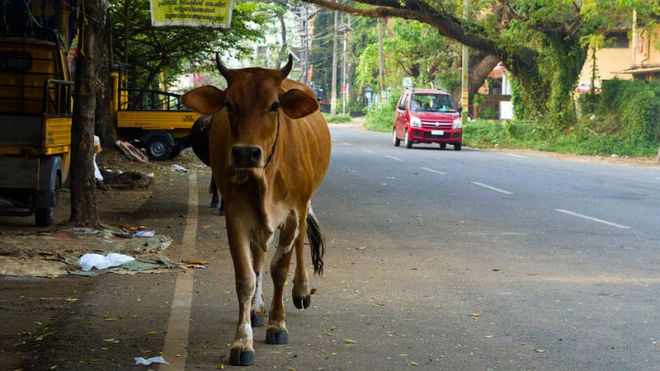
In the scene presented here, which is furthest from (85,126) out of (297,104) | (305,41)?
(305,41)

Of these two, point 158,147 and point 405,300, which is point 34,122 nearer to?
point 405,300

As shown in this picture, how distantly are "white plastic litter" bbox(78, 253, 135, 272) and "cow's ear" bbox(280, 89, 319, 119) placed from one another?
3652 mm

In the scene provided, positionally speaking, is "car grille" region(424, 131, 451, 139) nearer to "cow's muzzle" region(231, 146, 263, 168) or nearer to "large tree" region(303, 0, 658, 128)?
"large tree" region(303, 0, 658, 128)

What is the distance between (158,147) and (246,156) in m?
18.7

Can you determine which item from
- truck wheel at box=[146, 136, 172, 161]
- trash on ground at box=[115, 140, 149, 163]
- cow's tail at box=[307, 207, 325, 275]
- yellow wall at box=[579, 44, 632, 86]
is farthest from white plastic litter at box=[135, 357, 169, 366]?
yellow wall at box=[579, 44, 632, 86]

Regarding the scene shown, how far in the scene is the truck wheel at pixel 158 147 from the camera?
23.9 m

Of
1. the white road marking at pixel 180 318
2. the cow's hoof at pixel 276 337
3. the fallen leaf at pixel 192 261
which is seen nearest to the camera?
the white road marking at pixel 180 318

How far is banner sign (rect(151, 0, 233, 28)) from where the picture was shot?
57.7 ft

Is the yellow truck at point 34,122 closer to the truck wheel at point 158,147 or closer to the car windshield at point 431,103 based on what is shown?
the truck wheel at point 158,147

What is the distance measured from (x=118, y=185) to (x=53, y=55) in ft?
14.8

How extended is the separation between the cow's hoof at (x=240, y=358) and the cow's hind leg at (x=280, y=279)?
0.58m

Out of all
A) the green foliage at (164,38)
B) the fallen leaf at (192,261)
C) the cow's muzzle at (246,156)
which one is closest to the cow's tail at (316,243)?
the fallen leaf at (192,261)

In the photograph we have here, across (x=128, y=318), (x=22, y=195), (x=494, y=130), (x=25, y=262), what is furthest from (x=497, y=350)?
(x=494, y=130)

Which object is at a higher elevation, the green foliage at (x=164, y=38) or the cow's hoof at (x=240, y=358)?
the green foliage at (x=164, y=38)
